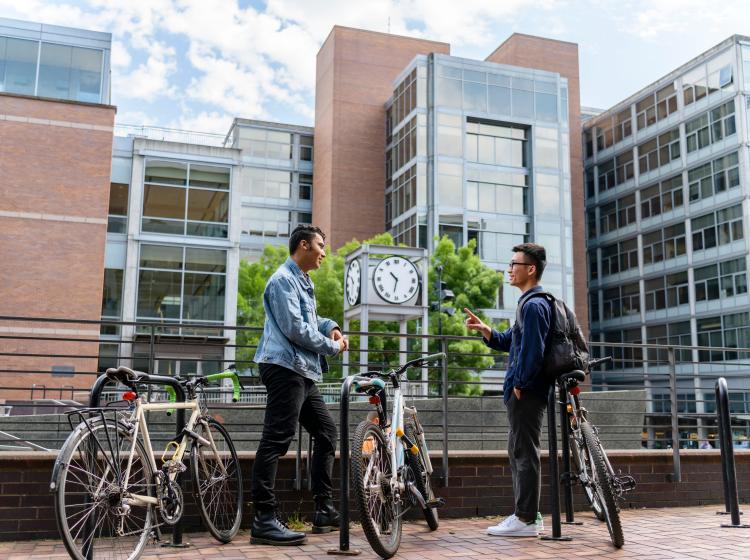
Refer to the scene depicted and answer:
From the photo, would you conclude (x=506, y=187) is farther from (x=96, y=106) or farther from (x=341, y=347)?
(x=341, y=347)

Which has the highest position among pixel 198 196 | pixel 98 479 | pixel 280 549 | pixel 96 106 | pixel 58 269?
pixel 96 106

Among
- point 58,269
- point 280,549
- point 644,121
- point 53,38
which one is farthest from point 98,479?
point 644,121

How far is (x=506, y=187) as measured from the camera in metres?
50.0

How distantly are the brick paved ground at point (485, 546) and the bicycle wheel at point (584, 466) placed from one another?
0.28 m

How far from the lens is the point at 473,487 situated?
7461mm

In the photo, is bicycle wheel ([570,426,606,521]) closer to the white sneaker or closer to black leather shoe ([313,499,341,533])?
the white sneaker

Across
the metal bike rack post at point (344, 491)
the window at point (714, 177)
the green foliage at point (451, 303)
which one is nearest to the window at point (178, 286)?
the green foliage at point (451, 303)

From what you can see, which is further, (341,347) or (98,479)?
(341,347)

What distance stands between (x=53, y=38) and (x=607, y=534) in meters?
38.1

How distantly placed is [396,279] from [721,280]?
34949 millimetres

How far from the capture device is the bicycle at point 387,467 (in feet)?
16.7

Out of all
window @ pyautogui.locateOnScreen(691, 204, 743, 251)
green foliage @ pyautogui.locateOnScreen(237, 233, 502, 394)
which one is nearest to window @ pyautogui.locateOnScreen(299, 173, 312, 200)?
green foliage @ pyautogui.locateOnScreen(237, 233, 502, 394)

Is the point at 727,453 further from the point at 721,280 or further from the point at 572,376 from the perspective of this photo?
the point at 721,280

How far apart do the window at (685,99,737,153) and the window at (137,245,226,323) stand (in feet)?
106
